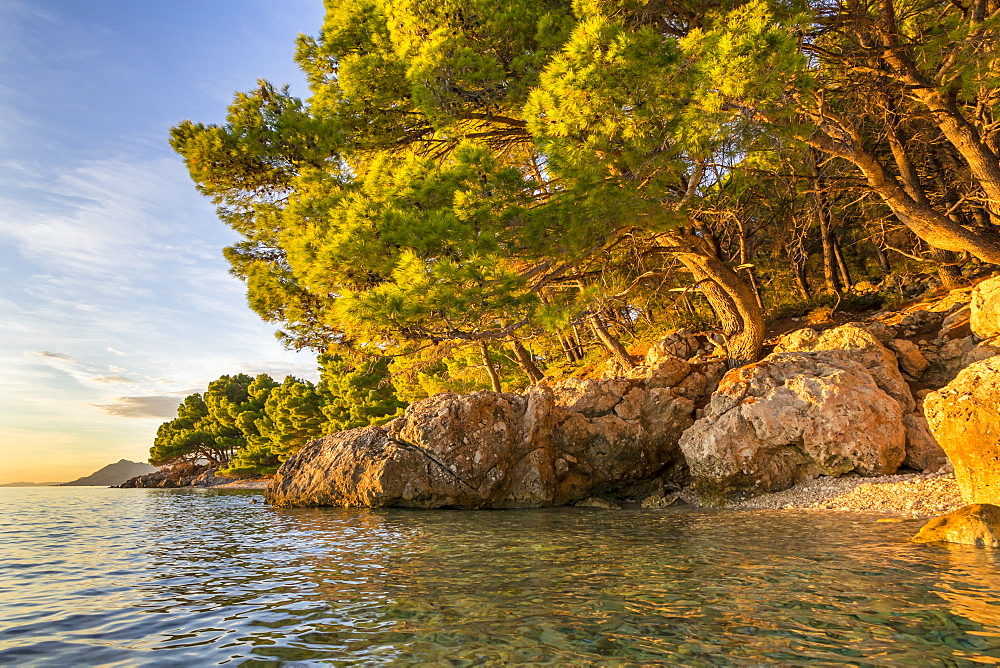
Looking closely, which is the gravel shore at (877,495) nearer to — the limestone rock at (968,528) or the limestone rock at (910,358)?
the limestone rock at (968,528)

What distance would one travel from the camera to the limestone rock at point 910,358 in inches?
512

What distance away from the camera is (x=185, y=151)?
1179 centimetres

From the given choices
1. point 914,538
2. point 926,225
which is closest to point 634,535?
point 914,538

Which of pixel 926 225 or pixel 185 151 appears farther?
pixel 926 225

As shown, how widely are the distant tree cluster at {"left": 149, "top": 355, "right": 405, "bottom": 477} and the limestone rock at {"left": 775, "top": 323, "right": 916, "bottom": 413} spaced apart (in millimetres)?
11090

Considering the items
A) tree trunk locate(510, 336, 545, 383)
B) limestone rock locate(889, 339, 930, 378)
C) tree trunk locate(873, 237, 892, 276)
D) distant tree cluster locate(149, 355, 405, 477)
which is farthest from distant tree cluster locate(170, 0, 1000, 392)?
tree trunk locate(510, 336, 545, 383)

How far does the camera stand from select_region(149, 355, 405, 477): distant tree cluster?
34.3 m

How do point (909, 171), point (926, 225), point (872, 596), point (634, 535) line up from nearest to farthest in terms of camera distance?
point (872, 596)
point (634, 535)
point (926, 225)
point (909, 171)

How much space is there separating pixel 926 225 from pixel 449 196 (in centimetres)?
1112

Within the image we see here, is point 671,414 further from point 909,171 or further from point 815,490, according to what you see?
point 909,171

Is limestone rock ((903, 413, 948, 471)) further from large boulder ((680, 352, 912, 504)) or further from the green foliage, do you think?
the green foliage

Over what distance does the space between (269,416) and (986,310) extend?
45165 mm

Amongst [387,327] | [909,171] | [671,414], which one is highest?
[909,171]

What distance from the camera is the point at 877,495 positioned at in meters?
9.64
